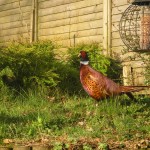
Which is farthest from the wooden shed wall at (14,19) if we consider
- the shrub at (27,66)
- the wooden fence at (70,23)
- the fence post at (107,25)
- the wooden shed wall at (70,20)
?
the shrub at (27,66)

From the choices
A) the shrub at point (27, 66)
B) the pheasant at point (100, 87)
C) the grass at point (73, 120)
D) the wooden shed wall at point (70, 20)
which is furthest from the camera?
the wooden shed wall at point (70, 20)

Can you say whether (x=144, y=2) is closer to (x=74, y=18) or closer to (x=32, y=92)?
(x=32, y=92)

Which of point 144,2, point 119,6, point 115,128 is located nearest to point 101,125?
point 115,128

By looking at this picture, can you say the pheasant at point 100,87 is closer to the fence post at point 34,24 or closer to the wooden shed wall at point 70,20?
the wooden shed wall at point 70,20

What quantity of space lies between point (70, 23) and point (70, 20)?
77 millimetres

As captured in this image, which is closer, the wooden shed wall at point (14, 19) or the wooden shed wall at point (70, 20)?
the wooden shed wall at point (70, 20)

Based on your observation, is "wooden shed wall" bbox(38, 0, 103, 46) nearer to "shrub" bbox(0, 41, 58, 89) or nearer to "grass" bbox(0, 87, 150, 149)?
"shrub" bbox(0, 41, 58, 89)

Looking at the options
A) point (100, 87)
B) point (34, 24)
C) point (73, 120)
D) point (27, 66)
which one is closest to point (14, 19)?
point (34, 24)

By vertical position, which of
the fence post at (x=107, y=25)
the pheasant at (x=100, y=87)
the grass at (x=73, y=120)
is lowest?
the grass at (x=73, y=120)

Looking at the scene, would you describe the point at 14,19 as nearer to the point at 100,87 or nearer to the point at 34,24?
the point at 34,24

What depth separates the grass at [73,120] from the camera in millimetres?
5191

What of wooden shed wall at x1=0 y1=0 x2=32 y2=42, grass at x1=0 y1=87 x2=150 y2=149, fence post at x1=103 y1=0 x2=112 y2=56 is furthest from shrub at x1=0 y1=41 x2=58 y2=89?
wooden shed wall at x1=0 y1=0 x2=32 y2=42

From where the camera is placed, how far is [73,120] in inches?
239

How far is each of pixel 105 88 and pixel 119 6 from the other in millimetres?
3696
